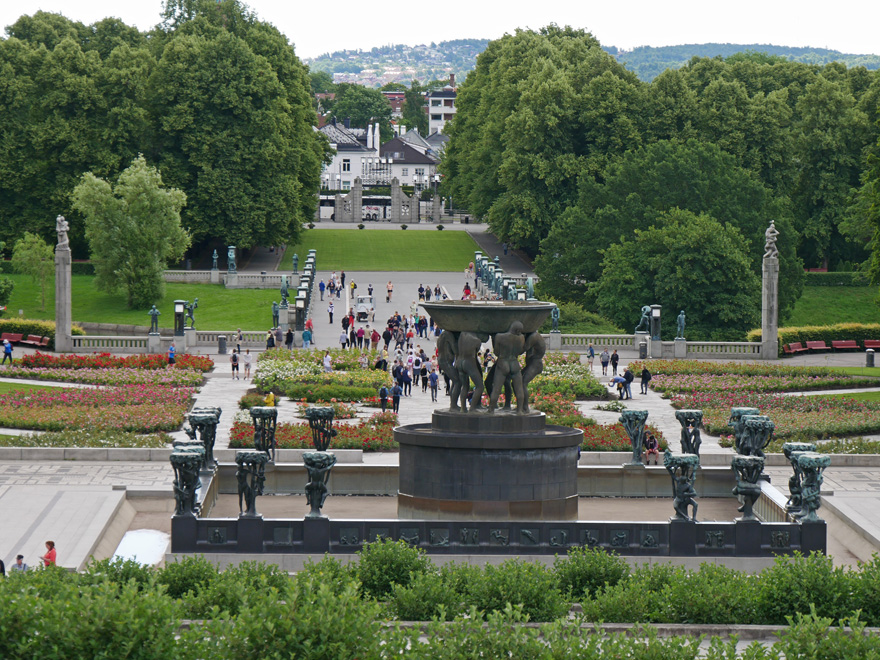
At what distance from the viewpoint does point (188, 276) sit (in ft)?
236

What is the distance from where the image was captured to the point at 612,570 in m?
20.8

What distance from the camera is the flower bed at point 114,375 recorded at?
45.8m

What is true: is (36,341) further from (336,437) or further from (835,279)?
(835,279)

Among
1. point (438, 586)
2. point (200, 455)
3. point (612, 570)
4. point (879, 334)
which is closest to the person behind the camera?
point (438, 586)

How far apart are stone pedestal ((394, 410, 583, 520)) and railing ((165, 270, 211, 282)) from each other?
158 ft

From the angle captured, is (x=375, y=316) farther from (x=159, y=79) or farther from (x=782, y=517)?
(x=782, y=517)

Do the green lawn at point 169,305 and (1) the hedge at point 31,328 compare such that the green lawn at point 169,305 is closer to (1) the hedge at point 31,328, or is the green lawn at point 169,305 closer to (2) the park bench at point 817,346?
(1) the hedge at point 31,328

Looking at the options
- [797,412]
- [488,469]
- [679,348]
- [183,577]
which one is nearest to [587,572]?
[488,469]

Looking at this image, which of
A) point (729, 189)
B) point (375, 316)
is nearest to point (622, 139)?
point (729, 189)

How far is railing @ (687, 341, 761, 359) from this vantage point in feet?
184

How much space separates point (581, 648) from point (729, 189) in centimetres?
5147

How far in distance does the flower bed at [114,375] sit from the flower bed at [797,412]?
1616cm

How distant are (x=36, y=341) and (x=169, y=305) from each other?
1055cm

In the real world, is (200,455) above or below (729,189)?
below
